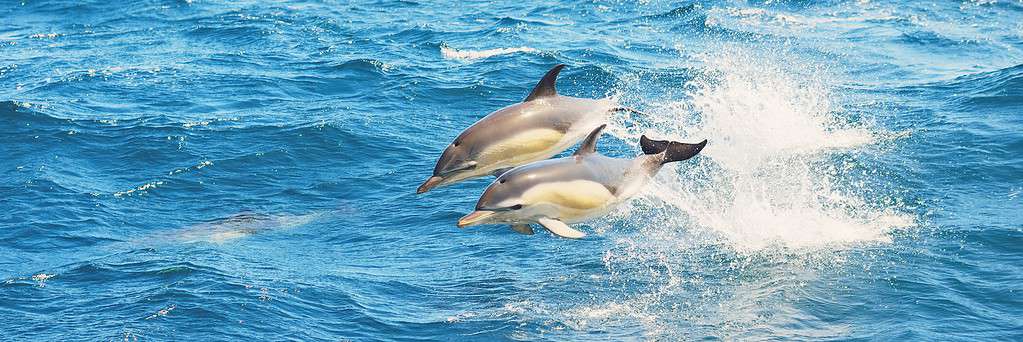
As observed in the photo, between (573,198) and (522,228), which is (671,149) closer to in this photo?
(573,198)

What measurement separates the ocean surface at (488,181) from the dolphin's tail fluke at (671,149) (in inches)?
84.4

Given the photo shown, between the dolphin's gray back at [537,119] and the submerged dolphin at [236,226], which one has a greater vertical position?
the dolphin's gray back at [537,119]

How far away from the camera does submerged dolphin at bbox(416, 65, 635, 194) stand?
28.9ft

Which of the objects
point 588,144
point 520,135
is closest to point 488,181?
point 588,144

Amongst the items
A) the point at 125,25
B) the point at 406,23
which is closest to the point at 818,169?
the point at 406,23

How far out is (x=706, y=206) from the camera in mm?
14984

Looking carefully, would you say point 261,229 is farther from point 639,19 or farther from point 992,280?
point 639,19

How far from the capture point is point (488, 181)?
17.3 metres

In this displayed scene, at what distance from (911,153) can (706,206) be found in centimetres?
387

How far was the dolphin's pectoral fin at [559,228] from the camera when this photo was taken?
8.56 meters

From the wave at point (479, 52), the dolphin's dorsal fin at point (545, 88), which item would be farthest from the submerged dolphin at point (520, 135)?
the wave at point (479, 52)

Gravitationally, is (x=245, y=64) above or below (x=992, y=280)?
below

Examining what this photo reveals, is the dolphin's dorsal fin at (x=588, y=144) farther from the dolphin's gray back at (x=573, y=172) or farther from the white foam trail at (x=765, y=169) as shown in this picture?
the white foam trail at (x=765, y=169)

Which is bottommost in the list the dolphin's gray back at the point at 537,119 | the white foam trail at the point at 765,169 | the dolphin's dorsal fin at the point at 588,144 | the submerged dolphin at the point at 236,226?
the submerged dolphin at the point at 236,226
